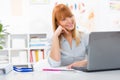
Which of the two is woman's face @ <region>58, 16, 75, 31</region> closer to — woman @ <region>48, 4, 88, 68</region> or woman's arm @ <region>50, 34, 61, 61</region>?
woman @ <region>48, 4, 88, 68</region>

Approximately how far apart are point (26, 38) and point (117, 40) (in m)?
2.83

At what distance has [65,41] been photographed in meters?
2.47

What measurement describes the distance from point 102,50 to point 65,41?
1078mm

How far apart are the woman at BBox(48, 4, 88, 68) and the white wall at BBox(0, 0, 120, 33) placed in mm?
1616

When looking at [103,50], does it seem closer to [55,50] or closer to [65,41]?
[55,50]

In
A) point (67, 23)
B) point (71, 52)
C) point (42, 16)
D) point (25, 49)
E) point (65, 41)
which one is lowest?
point (25, 49)

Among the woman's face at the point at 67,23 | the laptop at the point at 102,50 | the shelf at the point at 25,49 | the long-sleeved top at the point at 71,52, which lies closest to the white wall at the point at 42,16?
the shelf at the point at 25,49

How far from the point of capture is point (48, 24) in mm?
4133

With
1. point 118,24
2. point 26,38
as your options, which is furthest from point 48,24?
point 118,24

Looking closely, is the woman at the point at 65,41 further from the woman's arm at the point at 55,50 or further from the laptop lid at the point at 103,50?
the laptop lid at the point at 103,50

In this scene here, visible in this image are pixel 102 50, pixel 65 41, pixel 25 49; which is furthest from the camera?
pixel 25 49

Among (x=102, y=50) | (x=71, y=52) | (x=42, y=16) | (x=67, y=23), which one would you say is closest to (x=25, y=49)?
(x=42, y=16)

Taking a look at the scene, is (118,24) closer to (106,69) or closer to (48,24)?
(48,24)

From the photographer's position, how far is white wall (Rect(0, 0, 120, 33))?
13.4 ft
